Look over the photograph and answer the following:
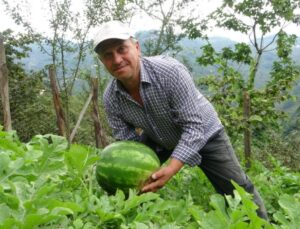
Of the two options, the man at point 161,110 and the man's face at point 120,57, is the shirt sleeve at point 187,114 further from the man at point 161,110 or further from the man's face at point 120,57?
the man's face at point 120,57

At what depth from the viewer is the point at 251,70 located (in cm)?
1189

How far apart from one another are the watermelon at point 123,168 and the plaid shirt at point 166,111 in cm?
35

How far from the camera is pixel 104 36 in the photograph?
9.13ft

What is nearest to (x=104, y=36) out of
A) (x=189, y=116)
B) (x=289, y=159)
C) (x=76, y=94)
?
(x=189, y=116)

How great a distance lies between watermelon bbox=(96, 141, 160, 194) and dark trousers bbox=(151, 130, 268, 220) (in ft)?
3.86

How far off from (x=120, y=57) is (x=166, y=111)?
1.89 ft

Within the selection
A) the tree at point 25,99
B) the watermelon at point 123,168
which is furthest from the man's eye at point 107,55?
the tree at point 25,99

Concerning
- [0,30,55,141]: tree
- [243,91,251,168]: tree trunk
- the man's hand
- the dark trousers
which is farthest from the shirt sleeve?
[0,30,55,141]: tree

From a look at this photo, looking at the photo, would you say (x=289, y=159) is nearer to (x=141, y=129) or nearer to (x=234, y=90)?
(x=234, y=90)

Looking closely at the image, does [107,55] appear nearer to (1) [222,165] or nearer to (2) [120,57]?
(2) [120,57]

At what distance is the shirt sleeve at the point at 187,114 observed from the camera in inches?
114

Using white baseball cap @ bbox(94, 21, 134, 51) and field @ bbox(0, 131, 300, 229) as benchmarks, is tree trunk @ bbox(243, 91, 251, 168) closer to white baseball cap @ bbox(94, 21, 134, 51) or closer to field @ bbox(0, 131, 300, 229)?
white baseball cap @ bbox(94, 21, 134, 51)

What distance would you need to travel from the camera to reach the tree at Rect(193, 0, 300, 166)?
943 centimetres

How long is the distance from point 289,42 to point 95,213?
12.5m
